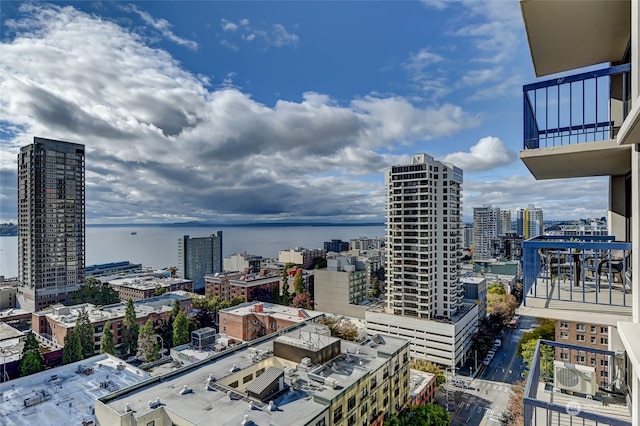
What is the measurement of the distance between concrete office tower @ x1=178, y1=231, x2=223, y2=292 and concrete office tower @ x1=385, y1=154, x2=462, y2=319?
3405 cm

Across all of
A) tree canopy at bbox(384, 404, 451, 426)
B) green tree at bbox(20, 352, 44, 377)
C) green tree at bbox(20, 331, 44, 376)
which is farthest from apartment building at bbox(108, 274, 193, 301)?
tree canopy at bbox(384, 404, 451, 426)

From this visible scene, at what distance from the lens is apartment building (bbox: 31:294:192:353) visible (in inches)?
883

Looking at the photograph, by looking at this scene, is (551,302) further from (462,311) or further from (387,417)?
(462,311)

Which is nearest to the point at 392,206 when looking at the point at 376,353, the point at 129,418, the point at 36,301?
the point at 376,353

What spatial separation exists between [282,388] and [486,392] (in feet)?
45.4

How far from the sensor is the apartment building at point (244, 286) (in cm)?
3450

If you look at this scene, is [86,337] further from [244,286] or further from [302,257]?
[302,257]

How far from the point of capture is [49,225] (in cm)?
3131

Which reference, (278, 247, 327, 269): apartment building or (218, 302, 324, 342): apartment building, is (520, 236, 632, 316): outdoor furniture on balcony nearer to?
(218, 302, 324, 342): apartment building

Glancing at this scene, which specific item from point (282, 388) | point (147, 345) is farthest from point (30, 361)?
point (282, 388)

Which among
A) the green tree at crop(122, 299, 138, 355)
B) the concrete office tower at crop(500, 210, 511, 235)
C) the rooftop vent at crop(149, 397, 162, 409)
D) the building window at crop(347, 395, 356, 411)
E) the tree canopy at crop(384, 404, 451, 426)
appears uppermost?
the concrete office tower at crop(500, 210, 511, 235)

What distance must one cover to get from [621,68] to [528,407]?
2.58m

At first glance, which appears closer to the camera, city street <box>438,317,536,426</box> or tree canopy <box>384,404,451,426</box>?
tree canopy <box>384,404,451,426</box>

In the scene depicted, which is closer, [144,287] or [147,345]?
[147,345]
